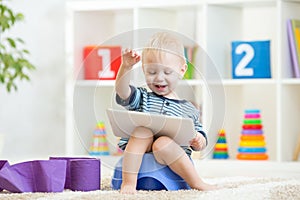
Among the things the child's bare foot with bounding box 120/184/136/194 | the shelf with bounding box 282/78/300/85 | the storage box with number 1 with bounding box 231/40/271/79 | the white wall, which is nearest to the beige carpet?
the child's bare foot with bounding box 120/184/136/194

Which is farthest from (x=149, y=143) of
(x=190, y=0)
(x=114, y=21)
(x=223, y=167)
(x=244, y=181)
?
(x=114, y=21)

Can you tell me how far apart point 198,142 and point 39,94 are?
2188 mm

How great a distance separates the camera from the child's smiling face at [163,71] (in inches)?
56.9

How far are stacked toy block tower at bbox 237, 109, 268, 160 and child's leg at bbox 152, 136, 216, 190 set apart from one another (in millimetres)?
1451

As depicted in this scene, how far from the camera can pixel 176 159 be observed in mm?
1450

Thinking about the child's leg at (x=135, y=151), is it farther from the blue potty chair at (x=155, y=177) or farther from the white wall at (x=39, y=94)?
the white wall at (x=39, y=94)

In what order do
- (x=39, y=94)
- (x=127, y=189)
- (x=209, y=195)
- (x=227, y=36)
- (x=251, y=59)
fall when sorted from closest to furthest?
(x=209, y=195), (x=127, y=189), (x=251, y=59), (x=227, y=36), (x=39, y=94)

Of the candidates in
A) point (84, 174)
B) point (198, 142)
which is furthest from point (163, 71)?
point (84, 174)

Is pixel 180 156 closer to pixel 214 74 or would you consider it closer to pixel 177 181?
pixel 177 181

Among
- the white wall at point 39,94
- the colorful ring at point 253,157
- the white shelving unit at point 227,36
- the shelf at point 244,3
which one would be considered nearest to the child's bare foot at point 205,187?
the white shelving unit at point 227,36

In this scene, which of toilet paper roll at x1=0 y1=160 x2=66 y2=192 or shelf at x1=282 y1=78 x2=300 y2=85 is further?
shelf at x1=282 y1=78 x2=300 y2=85

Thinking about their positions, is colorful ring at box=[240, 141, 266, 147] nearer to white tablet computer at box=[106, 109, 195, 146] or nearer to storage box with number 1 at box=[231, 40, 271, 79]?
storage box with number 1 at box=[231, 40, 271, 79]

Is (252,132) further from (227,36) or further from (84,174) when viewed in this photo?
(84,174)

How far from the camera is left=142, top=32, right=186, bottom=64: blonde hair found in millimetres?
1449
